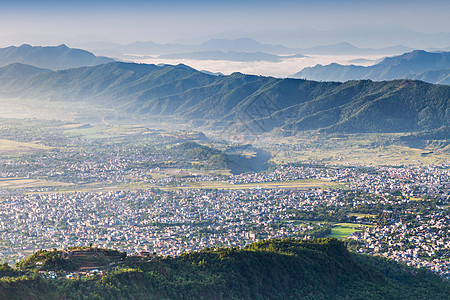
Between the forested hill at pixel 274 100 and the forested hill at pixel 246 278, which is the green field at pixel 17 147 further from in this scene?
the forested hill at pixel 246 278

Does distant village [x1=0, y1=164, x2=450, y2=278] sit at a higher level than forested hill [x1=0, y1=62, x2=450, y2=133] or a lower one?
lower

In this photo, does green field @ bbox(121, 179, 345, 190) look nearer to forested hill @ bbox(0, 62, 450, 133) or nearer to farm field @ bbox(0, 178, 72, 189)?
farm field @ bbox(0, 178, 72, 189)

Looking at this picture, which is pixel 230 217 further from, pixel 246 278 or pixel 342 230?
pixel 246 278

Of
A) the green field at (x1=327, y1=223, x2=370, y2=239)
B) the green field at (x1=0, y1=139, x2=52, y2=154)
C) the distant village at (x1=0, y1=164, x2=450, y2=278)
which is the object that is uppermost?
the green field at (x1=0, y1=139, x2=52, y2=154)

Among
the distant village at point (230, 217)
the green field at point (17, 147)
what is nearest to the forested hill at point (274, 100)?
the distant village at point (230, 217)

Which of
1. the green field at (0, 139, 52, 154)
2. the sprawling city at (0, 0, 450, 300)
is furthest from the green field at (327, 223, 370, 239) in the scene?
the green field at (0, 139, 52, 154)
